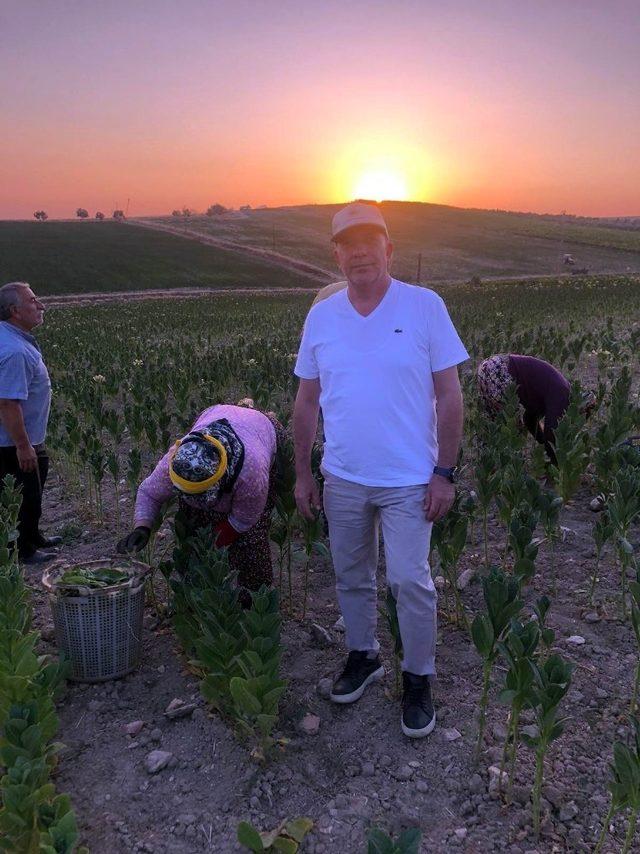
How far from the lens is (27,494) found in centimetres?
580

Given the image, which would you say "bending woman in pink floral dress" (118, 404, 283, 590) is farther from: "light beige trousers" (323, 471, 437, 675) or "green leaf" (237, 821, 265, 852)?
"green leaf" (237, 821, 265, 852)

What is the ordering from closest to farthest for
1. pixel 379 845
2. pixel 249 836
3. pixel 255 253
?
pixel 379 845
pixel 249 836
pixel 255 253

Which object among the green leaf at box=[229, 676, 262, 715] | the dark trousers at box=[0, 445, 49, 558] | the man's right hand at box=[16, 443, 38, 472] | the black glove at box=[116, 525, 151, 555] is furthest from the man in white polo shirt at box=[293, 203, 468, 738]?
the dark trousers at box=[0, 445, 49, 558]

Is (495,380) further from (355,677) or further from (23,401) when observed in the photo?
(23,401)

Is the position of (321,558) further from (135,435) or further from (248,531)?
(135,435)

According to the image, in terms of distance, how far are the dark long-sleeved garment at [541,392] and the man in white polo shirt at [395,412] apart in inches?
135

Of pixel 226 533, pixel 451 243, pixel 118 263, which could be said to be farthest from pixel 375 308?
pixel 451 243

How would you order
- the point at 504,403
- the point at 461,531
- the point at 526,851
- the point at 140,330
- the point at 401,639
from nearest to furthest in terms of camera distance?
the point at 526,851, the point at 401,639, the point at 461,531, the point at 504,403, the point at 140,330

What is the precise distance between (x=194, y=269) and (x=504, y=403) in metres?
56.5

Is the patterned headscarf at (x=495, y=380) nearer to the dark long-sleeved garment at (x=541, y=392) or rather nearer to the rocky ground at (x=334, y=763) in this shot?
the dark long-sleeved garment at (x=541, y=392)

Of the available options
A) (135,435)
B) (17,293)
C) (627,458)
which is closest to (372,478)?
(627,458)

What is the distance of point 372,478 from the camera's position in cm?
338

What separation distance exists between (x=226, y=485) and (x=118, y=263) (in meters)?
60.8

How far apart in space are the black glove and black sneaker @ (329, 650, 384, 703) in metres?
1.41
